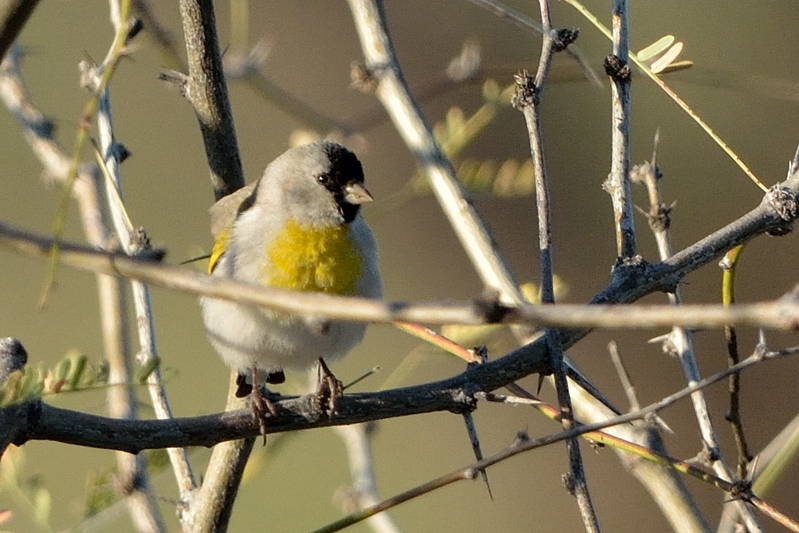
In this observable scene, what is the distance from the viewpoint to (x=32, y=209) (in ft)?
19.9

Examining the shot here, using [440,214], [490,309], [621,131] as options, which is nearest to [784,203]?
[621,131]

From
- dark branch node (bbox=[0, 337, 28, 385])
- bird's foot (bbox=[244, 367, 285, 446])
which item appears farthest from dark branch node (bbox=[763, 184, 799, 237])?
dark branch node (bbox=[0, 337, 28, 385])

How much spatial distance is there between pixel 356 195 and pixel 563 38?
3.80 feet

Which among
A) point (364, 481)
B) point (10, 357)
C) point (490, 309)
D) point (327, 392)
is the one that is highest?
point (364, 481)

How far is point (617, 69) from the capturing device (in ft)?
6.14

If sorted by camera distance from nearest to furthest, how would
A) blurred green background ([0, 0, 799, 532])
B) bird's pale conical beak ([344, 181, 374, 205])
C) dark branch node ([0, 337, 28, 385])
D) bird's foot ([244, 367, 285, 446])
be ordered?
dark branch node ([0, 337, 28, 385]), bird's foot ([244, 367, 285, 446]), bird's pale conical beak ([344, 181, 374, 205]), blurred green background ([0, 0, 799, 532])

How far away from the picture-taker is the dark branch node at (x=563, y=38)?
1.79 m

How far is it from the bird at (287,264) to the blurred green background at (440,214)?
3.14 meters

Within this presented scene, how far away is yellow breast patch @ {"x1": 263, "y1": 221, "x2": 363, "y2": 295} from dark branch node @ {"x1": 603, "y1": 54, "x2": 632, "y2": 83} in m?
0.91

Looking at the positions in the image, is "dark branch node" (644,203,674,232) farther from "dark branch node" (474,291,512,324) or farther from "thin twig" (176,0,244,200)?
"dark branch node" (474,291,512,324)

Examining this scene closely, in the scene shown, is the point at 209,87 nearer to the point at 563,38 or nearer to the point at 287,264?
the point at 287,264

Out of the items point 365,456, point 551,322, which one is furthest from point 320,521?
point 551,322

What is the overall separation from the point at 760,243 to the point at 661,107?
1125mm

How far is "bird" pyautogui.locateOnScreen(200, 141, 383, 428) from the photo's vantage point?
2.55 meters
